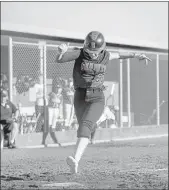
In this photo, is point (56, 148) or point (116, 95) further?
point (116, 95)

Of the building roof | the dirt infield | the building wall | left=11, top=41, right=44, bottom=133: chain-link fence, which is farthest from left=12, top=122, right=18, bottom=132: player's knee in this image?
the building wall

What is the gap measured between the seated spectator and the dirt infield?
59 centimetres

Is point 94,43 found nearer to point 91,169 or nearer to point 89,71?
point 89,71

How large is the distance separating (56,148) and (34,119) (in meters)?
1.56

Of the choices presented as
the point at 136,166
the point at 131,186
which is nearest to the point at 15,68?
the point at 136,166

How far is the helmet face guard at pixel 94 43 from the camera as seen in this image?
145 inches

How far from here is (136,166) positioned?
12969mm

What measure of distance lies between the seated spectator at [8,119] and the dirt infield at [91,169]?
0.59 meters

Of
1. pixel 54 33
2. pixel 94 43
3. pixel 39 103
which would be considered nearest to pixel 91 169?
pixel 54 33

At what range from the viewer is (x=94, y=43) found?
12.2 ft

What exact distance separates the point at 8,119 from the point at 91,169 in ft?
14.8

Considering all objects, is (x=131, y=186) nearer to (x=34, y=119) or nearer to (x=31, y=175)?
(x=31, y=175)

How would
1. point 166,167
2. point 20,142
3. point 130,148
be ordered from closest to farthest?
1. point 166,167
2. point 130,148
3. point 20,142

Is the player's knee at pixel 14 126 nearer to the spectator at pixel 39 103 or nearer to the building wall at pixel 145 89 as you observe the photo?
the spectator at pixel 39 103
